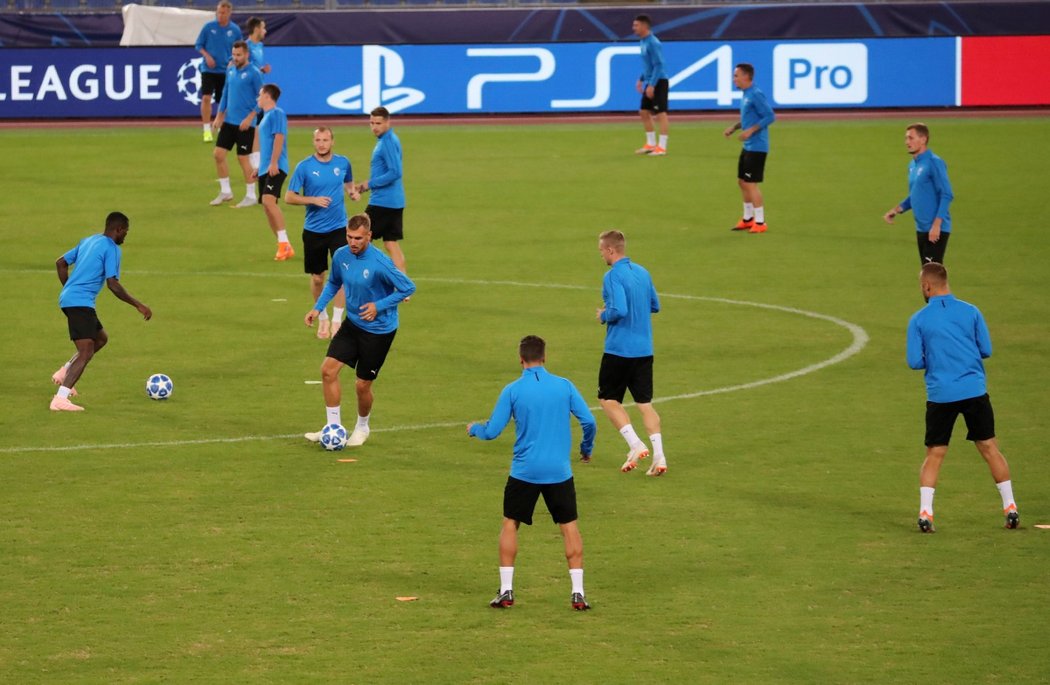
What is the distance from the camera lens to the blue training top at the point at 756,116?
25.7 m

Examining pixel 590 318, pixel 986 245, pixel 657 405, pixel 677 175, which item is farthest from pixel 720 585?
pixel 677 175

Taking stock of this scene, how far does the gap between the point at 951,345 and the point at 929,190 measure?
7.53 meters

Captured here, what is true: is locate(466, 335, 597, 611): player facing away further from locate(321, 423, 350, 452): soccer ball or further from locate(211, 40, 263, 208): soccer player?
locate(211, 40, 263, 208): soccer player

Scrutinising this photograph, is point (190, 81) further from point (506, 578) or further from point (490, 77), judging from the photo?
point (506, 578)

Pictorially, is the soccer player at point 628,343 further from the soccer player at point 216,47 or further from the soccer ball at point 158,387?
the soccer player at point 216,47

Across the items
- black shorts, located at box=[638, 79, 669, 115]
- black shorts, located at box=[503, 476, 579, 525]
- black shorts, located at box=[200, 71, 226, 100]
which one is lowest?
black shorts, located at box=[503, 476, 579, 525]

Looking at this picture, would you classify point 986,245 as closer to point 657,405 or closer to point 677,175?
point 677,175

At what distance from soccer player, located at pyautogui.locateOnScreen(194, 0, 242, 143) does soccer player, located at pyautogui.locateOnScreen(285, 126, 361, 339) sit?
48.3ft

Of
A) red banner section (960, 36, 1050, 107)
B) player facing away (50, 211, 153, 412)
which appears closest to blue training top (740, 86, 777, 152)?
player facing away (50, 211, 153, 412)

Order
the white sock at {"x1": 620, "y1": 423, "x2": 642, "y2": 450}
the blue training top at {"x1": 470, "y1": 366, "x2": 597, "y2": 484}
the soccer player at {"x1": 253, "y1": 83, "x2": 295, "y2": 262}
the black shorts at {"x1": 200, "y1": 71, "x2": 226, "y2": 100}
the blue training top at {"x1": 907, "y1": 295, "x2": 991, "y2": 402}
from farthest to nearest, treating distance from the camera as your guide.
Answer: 1. the black shorts at {"x1": 200, "y1": 71, "x2": 226, "y2": 100}
2. the soccer player at {"x1": 253, "y1": 83, "x2": 295, "y2": 262}
3. the white sock at {"x1": 620, "y1": 423, "x2": 642, "y2": 450}
4. the blue training top at {"x1": 907, "y1": 295, "x2": 991, "y2": 402}
5. the blue training top at {"x1": 470, "y1": 366, "x2": 597, "y2": 484}

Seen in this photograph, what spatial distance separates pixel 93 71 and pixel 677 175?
15.5 metres

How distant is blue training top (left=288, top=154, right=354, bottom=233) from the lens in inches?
746

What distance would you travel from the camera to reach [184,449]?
14242mm

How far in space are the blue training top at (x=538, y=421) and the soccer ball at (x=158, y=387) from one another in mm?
6643
